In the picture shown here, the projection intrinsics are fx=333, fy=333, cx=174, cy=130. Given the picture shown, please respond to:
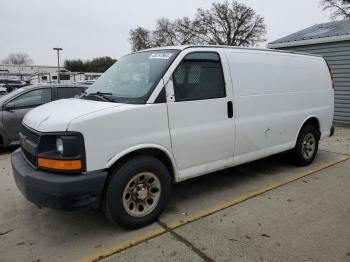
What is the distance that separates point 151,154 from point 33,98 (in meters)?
5.22

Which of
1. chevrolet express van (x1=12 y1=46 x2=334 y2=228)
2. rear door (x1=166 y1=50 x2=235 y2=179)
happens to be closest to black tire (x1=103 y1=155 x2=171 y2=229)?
chevrolet express van (x1=12 y1=46 x2=334 y2=228)

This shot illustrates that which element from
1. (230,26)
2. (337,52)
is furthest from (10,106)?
(230,26)

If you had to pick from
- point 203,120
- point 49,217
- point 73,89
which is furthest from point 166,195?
point 73,89

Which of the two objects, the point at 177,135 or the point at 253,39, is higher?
the point at 253,39

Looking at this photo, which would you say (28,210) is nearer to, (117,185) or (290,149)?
(117,185)

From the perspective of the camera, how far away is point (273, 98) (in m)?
5.07

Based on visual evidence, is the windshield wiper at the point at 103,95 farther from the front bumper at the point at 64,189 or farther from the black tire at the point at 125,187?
the front bumper at the point at 64,189

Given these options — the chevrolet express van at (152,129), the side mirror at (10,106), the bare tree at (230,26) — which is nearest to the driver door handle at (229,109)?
the chevrolet express van at (152,129)

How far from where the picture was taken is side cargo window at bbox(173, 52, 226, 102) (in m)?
3.92

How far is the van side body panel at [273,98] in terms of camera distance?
459 cm

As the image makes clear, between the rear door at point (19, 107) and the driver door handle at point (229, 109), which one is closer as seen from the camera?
the driver door handle at point (229, 109)

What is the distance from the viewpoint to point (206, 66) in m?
4.24

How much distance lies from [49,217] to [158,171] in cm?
154

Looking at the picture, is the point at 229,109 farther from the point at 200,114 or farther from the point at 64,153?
the point at 64,153
